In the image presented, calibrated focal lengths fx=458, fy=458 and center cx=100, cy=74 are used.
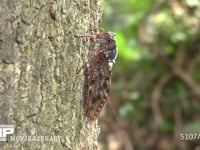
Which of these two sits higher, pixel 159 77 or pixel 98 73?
pixel 159 77

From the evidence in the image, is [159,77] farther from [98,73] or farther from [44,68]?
[44,68]

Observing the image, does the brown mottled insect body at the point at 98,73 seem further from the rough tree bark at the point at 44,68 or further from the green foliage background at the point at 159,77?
the green foliage background at the point at 159,77

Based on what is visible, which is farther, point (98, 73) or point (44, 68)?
point (98, 73)

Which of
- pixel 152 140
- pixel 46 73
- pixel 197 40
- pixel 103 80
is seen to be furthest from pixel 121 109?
pixel 46 73

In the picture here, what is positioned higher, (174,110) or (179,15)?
(179,15)

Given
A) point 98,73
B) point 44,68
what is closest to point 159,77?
point 98,73

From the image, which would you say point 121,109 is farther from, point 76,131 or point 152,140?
point 76,131

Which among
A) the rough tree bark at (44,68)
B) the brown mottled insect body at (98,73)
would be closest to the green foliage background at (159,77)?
the brown mottled insect body at (98,73)
